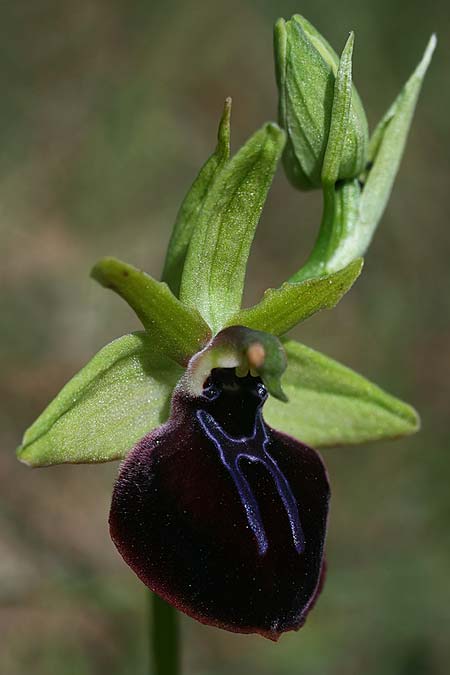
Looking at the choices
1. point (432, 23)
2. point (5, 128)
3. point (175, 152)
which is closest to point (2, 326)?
point (5, 128)

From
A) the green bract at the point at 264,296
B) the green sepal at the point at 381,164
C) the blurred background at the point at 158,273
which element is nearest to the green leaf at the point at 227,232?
the green bract at the point at 264,296

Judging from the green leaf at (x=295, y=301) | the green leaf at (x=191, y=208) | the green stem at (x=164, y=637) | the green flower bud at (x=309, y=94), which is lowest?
the green stem at (x=164, y=637)

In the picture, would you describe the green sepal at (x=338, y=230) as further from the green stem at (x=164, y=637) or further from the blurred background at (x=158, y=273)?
the blurred background at (x=158, y=273)

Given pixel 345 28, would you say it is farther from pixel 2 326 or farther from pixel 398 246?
pixel 2 326

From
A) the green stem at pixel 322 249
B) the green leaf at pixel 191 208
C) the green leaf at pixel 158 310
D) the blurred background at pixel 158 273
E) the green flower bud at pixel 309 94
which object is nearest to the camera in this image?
the green leaf at pixel 158 310

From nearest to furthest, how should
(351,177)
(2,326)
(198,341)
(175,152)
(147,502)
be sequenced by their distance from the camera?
(147,502) → (198,341) → (351,177) → (2,326) → (175,152)

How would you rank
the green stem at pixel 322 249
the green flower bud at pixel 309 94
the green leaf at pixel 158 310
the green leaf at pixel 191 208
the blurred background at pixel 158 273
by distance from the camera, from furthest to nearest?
the blurred background at pixel 158 273
the green stem at pixel 322 249
the green flower bud at pixel 309 94
the green leaf at pixel 191 208
the green leaf at pixel 158 310

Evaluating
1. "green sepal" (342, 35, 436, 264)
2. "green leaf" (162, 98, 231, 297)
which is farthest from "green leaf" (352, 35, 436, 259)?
"green leaf" (162, 98, 231, 297)
